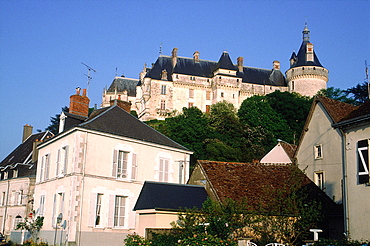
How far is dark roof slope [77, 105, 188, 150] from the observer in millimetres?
21188

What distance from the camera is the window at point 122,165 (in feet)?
70.2

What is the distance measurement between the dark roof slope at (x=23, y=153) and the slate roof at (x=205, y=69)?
45.5 metres

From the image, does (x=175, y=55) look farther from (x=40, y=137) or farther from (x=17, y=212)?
(x=17, y=212)

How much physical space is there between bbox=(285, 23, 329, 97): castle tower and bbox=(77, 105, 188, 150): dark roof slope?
203 ft

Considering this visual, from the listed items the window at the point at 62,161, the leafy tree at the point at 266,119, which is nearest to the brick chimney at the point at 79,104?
the window at the point at 62,161

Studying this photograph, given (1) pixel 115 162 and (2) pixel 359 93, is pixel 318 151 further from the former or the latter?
(2) pixel 359 93

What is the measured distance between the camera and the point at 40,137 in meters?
36.4

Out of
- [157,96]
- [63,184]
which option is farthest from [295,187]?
[157,96]

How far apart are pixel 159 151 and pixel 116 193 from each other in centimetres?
351

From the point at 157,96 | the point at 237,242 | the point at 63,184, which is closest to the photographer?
the point at 237,242

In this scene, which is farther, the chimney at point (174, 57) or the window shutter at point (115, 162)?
the chimney at point (174, 57)

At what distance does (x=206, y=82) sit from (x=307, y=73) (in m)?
18.9

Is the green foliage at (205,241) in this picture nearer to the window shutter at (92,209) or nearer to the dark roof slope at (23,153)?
the window shutter at (92,209)

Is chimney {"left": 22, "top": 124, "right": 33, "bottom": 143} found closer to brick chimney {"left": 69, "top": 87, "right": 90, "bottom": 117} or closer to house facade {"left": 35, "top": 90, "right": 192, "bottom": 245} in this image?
brick chimney {"left": 69, "top": 87, "right": 90, "bottom": 117}
